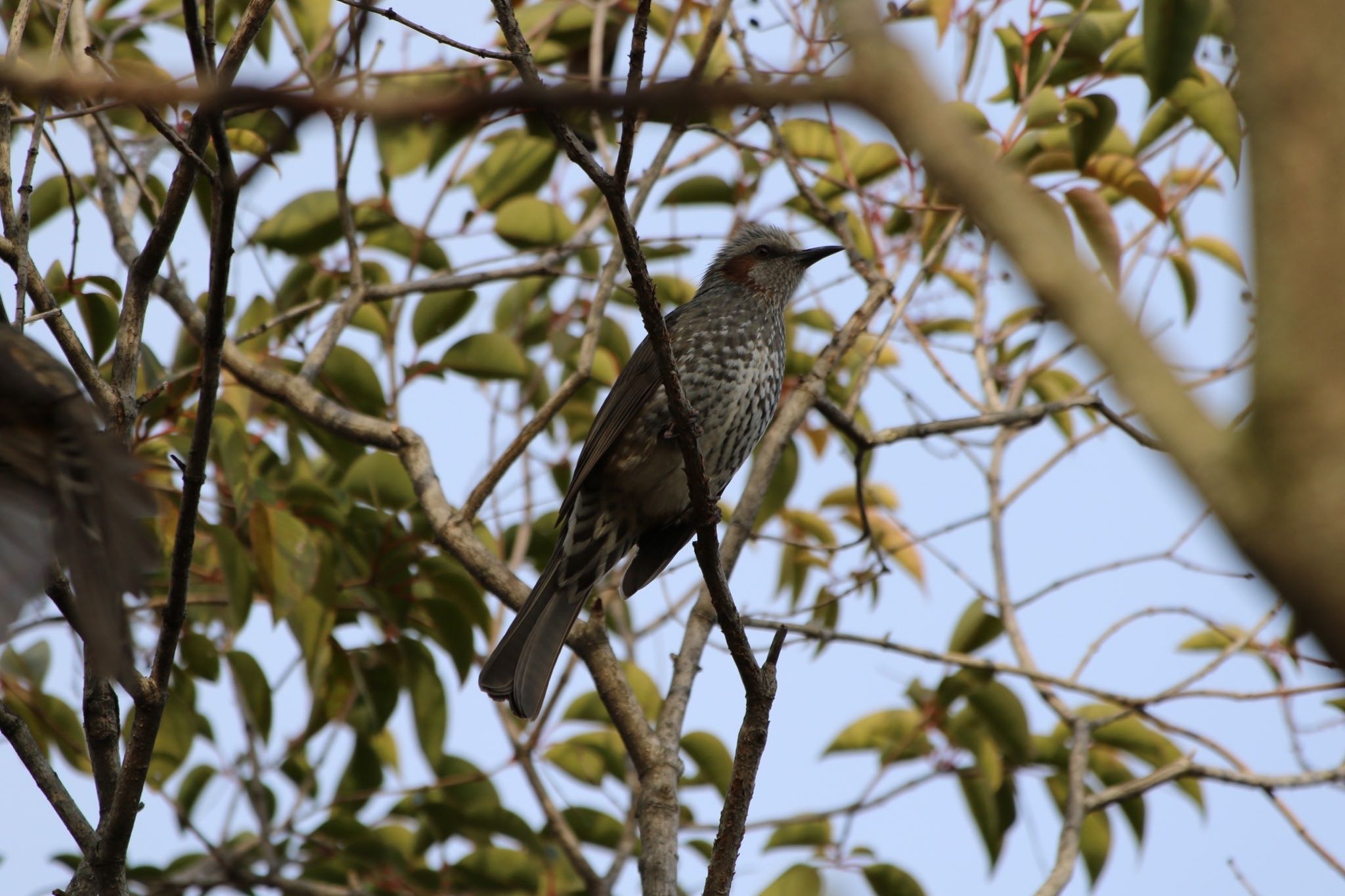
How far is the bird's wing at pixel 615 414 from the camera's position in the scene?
167 inches

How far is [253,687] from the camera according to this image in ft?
13.6

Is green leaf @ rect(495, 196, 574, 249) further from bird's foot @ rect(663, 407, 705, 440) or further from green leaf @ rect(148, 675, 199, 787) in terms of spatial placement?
green leaf @ rect(148, 675, 199, 787)

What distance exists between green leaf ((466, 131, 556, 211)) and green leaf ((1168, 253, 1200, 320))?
8.19 feet

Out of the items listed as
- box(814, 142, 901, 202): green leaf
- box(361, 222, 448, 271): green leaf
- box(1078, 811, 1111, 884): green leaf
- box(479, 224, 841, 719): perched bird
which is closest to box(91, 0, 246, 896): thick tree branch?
box(479, 224, 841, 719): perched bird

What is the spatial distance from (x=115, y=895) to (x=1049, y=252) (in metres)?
2.42

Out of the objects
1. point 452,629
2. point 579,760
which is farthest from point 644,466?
point 579,760

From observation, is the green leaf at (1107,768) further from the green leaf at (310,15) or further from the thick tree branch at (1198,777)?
the green leaf at (310,15)

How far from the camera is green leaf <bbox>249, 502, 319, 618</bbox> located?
3.48m

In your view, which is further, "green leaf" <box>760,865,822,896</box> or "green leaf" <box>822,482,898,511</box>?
"green leaf" <box>822,482,898,511</box>

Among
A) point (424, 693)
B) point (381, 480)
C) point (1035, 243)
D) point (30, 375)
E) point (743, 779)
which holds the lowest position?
point (1035, 243)

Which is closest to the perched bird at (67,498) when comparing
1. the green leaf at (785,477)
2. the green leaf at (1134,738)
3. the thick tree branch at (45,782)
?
the thick tree branch at (45,782)

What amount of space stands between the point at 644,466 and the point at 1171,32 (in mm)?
2061

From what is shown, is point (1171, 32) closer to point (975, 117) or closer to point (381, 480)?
point (975, 117)

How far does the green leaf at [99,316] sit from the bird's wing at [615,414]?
148 cm
